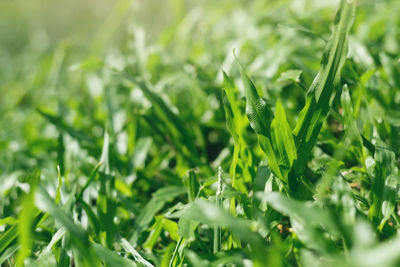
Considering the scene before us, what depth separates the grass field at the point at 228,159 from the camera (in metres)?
0.57

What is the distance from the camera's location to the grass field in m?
0.57

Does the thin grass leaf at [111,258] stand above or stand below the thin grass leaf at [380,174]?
above

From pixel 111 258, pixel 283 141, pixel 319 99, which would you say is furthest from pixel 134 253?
pixel 319 99

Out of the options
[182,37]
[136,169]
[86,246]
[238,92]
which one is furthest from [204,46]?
[86,246]

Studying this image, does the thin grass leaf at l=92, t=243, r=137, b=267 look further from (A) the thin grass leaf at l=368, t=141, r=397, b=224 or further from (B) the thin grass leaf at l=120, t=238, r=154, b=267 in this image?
(A) the thin grass leaf at l=368, t=141, r=397, b=224

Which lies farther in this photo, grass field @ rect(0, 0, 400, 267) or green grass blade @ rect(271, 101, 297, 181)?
green grass blade @ rect(271, 101, 297, 181)

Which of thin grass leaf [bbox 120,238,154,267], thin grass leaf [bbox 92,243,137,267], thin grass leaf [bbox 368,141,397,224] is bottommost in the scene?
thin grass leaf [bbox 368,141,397,224]

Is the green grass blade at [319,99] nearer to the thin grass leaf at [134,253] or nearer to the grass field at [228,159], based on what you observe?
the grass field at [228,159]

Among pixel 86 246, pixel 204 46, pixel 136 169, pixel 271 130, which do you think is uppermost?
pixel 86 246

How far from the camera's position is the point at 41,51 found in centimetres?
286

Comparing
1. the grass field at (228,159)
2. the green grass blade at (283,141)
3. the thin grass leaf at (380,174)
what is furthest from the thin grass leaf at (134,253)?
the thin grass leaf at (380,174)

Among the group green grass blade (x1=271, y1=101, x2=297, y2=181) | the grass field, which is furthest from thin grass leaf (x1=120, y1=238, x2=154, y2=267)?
green grass blade (x1=271, y1=101, x2=297, y2=181)

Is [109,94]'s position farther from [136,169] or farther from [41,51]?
[41,51]

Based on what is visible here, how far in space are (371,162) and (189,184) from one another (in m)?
0.39
